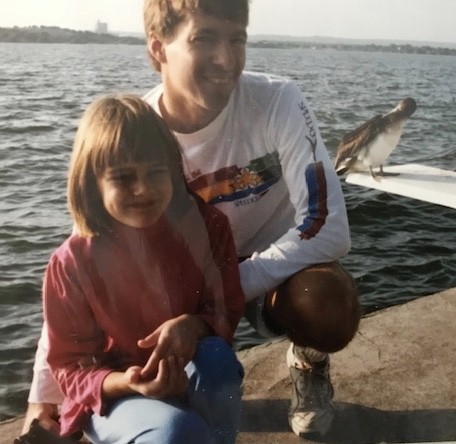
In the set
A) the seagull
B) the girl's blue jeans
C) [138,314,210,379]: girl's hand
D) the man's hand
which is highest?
the seagull

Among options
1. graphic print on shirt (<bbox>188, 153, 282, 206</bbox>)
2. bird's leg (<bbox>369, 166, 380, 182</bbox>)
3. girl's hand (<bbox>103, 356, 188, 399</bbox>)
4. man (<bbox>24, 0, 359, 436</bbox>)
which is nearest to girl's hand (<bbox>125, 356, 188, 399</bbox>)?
girl's hand (<bbox>103, 356, 188, 399</bbox>)

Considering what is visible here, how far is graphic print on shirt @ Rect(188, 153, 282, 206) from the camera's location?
1240 mm

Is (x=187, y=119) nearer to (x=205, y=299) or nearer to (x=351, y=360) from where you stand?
(x=205, y=299)

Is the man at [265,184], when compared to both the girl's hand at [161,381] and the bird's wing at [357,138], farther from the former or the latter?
the bird's wing at [357,138]

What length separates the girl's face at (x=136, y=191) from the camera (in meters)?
1.05

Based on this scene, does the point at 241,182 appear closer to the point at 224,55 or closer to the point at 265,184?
the point at 265,184

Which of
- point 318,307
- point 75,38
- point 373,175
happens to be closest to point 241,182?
point 318,307

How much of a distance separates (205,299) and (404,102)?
2.94ft

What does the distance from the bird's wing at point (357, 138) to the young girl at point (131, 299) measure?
67 cm

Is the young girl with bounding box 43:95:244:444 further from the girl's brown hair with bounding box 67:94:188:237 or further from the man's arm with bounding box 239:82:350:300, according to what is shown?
the man's arm with bounding box 239:82:350:300

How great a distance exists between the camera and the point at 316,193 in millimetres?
1237

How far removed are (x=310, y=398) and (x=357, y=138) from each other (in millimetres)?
639

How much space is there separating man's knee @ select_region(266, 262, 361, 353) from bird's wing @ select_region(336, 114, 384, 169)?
0.47 metres

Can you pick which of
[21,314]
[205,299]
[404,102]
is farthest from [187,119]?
[21,314]
